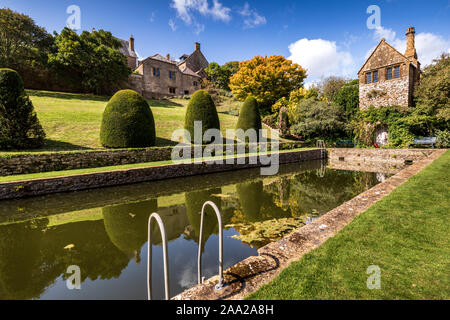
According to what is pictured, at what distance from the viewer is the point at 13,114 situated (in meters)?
9.57

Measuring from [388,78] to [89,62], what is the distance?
1333 inches

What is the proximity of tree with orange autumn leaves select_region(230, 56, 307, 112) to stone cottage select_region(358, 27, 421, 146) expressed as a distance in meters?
8.32

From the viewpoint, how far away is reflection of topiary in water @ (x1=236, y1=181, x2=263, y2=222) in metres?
5.37

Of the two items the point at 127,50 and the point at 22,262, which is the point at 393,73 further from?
the point at 127,50

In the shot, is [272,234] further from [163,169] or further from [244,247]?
[163,169]

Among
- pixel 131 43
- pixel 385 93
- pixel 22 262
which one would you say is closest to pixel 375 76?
pixel 385 93

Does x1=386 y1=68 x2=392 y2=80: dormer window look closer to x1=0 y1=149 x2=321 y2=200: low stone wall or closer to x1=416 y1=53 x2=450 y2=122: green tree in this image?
x1=416 y1=53 x2=450 y2=122: green tree

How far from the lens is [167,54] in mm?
42469

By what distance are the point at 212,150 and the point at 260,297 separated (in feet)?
40.0

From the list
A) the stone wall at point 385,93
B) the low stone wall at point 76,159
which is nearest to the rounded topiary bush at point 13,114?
the low stone wall at point 76,159

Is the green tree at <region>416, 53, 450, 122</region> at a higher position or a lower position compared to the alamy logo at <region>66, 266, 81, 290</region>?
higher

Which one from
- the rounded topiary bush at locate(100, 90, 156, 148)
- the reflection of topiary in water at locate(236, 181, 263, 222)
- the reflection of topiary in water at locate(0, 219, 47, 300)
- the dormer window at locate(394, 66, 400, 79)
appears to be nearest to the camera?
the reflection of topiary in water at locate(0, 219, 47, 300)

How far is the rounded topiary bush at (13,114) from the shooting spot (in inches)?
369

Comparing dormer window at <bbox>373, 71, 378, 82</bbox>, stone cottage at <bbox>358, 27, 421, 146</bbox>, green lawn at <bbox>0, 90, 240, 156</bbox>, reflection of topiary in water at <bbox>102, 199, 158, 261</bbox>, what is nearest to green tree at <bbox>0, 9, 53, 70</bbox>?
green lawn at <bbox>0, 90, 240, 156</bbox>
